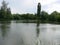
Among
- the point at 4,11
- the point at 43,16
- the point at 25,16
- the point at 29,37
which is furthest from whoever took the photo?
the point at 25,16

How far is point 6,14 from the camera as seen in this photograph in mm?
62281

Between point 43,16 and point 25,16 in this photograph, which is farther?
point 25,16

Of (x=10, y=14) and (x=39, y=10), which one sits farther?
(x=10, y=14)

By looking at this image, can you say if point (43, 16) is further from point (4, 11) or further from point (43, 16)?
point (4, 11)

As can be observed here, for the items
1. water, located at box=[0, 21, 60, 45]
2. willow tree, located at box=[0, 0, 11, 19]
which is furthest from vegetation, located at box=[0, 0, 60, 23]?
water, located at box=[0, 21, 60, 45]

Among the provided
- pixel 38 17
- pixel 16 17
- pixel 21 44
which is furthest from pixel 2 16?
pixel 21 44

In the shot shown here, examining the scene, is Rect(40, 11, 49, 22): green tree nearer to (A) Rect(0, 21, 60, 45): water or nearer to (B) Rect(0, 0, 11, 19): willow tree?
(B) Rect(0, 0, 11, 19): willow tree

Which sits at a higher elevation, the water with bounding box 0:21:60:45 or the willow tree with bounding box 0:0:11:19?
the willow tree with bounding box 0:0:11:19

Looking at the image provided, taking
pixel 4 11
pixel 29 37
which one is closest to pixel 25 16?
pixel 4 11

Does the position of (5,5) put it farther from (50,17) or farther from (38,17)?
(50,17)

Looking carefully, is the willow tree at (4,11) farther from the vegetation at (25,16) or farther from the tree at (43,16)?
the tree at (43,16)

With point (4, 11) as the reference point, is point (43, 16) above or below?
below

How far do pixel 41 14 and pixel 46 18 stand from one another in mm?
3538

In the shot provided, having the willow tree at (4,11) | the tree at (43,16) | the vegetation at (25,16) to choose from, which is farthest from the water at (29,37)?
the willow tree at (4,11)
